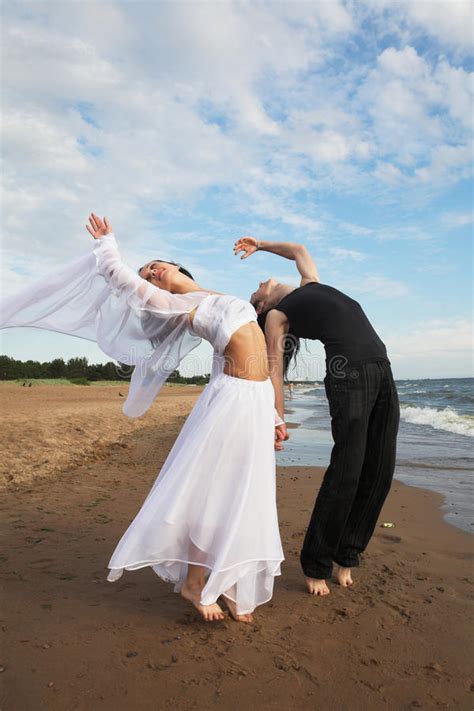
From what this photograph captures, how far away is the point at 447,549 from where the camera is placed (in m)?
4.16

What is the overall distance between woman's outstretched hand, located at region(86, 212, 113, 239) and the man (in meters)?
1.10

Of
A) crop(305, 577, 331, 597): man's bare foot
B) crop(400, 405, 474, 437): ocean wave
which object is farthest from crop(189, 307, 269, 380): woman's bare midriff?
crop(400, 405, 474, 437): ocean wave

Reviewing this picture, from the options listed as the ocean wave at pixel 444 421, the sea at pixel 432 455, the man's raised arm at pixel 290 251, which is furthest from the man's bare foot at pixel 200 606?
the ocean wave at pixel 444 421

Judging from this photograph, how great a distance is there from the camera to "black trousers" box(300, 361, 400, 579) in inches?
126

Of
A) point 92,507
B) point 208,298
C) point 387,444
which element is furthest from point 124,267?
point 92,507

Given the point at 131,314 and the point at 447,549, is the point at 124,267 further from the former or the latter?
the point at 447,549

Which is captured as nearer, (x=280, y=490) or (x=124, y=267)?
(x=124, y=267)

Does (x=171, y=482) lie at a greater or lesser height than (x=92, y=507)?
greater

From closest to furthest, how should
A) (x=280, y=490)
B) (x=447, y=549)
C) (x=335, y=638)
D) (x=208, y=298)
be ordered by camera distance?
(x=335, y=638)
(x=208, y=298)
(x=447, y=549)
(x=280, y=490)

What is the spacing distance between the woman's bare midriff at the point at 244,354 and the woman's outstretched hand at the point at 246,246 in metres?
0.91

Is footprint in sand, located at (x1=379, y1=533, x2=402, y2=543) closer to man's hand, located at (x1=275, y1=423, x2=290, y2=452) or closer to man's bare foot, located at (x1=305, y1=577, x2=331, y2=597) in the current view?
man's bare foot, located at (x1=305, y1=577, x2=331, y2=597)

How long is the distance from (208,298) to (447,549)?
9.12 ft

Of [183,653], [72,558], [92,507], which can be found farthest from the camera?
[92,507]

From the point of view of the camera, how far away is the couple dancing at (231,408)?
2795 millimetres
